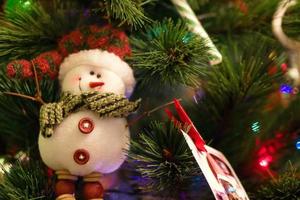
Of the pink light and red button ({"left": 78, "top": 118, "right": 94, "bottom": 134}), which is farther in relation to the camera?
the pink light

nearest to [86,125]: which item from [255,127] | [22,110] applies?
[22,110]

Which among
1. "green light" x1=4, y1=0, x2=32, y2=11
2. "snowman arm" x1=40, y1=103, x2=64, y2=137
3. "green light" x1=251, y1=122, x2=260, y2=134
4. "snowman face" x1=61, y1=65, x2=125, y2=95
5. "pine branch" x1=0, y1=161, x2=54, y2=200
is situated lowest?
"green light" x1=251, y1=122, x2=260, y2=134

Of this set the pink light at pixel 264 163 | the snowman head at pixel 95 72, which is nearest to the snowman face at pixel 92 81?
the snowman head at pixel 95 72

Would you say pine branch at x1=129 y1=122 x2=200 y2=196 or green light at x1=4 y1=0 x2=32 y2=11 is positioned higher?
green light at x1=4 y1=0 x2=32 y2=11

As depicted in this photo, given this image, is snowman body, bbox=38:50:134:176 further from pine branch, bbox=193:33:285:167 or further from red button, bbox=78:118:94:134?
pine branch, bbox=193:33:285:167

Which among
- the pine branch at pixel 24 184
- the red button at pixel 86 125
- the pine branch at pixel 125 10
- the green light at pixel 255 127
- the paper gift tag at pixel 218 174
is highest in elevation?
the pine branch at pixel 125 10

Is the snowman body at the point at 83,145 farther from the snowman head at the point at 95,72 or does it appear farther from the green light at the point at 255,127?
the green light at the point at 255,127

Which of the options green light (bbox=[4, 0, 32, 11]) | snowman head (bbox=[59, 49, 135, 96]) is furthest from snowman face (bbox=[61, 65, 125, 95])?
green light (bbox=[4, 0, 32, 11])

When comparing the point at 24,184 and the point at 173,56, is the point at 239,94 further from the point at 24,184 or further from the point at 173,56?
the point at 24,184
